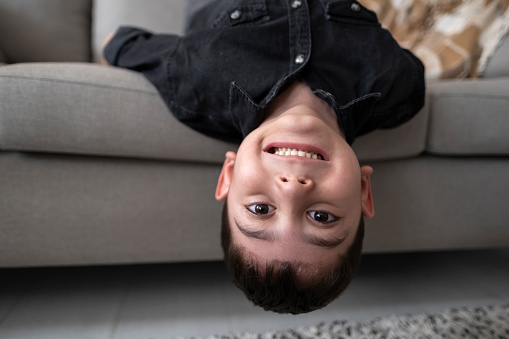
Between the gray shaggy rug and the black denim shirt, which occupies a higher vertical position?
the black denim shirt

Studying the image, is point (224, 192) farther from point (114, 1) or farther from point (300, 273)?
point (114, 1)

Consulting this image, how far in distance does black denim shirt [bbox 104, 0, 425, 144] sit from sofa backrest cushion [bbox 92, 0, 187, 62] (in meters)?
0.59

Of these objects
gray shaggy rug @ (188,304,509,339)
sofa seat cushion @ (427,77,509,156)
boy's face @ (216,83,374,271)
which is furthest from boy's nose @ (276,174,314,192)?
sofa seat cushion @ (427,77,509,156)

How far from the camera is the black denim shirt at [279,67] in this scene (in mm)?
721

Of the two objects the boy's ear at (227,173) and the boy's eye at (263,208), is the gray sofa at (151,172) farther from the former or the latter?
the boy's eye at (263,208)

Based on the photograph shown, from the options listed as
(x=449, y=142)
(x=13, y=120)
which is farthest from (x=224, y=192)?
(x=449, y=142)

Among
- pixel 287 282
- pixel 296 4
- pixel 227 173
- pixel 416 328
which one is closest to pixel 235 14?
pixel 296 4

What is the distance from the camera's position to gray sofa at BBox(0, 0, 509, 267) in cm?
70

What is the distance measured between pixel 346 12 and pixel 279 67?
0.75ft

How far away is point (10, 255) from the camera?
2.37ft

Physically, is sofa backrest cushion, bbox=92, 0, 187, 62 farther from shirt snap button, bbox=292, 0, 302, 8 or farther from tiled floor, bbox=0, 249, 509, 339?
tiled floor, bbox=0, 249, 509, 339

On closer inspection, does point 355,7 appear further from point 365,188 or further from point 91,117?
point 91,117

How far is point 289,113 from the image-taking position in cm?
67

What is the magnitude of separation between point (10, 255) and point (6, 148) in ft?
0.79
